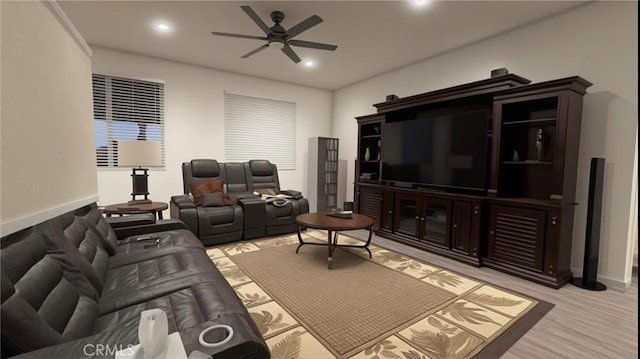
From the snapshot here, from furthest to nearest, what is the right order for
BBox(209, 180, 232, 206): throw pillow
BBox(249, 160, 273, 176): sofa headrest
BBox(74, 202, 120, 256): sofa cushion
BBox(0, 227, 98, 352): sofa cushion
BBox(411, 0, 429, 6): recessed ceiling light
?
BBox(249, 160, 273, 176): sofa headrest, BBox(209, 180, 232, 206): throw pillow, BBox(411, 0, 429, 6): recessed ceiling light, BBox(74, 202, 120, 256): sofa cushion, BBox(0, 227, 98, 352): sofa cushion

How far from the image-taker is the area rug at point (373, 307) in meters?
1.74

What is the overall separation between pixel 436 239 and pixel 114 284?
324 centimetres

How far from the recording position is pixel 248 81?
5352mm

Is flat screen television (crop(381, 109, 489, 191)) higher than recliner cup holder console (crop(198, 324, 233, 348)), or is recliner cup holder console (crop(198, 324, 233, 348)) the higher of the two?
flat screen television (crop(381, 109, 489, 191))

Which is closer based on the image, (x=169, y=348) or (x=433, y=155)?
(x=169, y=348)

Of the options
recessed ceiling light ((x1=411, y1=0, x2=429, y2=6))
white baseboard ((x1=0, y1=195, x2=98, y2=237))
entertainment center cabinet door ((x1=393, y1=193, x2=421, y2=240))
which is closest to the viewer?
white baseboard ((x1=0, y1=195, x2=98, y2=237))

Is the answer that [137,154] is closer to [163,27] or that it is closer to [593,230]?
[163,27]

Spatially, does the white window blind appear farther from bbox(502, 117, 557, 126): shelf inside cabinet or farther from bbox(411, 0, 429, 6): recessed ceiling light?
bbox(502, 117, 557, 126): shelf inside cabinet

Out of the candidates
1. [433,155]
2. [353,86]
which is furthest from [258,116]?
[433,155]

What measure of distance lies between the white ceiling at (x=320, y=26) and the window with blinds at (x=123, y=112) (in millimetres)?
516

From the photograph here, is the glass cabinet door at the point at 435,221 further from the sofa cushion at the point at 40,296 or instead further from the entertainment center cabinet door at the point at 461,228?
the sofa cushion at the point at 40,296

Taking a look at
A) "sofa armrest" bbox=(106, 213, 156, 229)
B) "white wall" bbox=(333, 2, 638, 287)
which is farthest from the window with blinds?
"white wall" bbox=(333, 2, 638, 287)

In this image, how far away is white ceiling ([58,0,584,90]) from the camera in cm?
290

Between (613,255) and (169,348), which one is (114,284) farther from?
(613,255)
